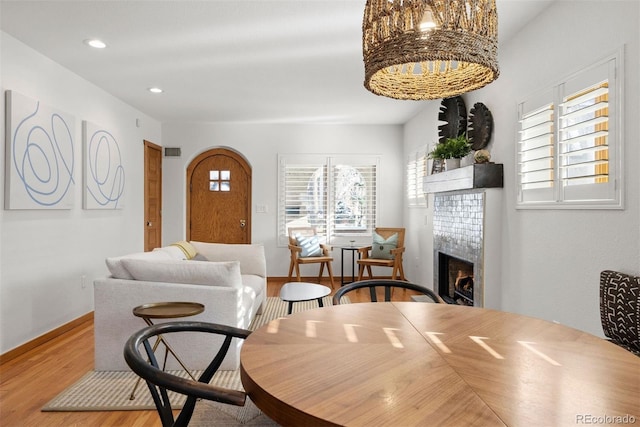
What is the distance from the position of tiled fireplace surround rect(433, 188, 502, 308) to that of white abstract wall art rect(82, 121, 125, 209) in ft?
11.9

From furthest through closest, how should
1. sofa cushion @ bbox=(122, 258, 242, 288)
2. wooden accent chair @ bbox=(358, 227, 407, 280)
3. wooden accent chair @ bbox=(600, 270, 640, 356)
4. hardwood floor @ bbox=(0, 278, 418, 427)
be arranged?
wooden accent chair @ bbox=(358, 227, 407, 280) < sofa cushion @ bbox=(122, 258, 242, 288) < hardwood floor @ bbox=(0, 278, 418, 427) < wooden accent chair @ bbox=(600, 270, 640, 356)

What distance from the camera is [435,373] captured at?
104 centimetres

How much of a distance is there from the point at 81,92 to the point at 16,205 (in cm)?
156

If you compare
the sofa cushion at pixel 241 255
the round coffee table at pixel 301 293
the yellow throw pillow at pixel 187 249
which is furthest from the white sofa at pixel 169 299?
the sofa cushion at pixel 241 255

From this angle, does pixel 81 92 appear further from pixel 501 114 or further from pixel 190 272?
pixel 501 114

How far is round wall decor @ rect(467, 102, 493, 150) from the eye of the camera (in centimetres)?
354

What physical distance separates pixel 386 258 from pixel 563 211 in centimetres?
337

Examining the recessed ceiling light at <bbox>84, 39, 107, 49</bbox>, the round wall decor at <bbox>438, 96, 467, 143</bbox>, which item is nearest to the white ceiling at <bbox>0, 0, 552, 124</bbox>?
the recessed ceiling light at <bbox>84, 39, 107, 49</bbox>

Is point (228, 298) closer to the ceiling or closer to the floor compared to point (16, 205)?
closer to the floor

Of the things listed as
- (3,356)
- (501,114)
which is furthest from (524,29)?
(3,356)

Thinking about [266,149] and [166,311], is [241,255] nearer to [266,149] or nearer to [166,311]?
[166,311]

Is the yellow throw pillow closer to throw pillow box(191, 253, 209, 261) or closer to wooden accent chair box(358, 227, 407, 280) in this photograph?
throw pillow box(191, 253, 209, 261)

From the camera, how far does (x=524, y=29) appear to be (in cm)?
304

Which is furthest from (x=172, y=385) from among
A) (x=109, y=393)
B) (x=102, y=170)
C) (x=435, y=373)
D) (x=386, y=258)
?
(x=386, y=258)
